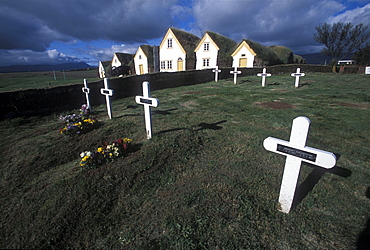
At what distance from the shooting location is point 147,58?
36.6 m

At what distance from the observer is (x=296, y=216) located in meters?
2.82

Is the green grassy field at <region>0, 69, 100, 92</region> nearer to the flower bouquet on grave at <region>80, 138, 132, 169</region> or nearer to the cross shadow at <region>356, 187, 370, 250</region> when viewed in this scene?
the flower bouquet on grave at <region>80, 138, 132, 169</region>

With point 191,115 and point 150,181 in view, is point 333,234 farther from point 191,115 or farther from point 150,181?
point 191,115

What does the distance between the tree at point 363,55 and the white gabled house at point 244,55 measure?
29599 mm

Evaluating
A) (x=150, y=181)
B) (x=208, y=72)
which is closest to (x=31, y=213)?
(x=150, y=181)

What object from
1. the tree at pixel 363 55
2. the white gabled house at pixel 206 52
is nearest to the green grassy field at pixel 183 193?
the white gabled house at pixel 206 52

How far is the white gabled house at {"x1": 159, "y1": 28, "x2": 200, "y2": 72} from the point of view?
33.1 meters

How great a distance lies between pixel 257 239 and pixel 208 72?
67.7 ft

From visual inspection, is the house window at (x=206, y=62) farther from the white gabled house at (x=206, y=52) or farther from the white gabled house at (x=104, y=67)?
the white gabled house at (x=104, y=67)

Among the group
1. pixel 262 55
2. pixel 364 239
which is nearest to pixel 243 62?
pixel 262 55

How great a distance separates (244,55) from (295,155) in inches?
1269

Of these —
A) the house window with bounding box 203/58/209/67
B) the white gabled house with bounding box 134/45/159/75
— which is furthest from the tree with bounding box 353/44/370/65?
the white gabled house with bounding box 134/45/159/75

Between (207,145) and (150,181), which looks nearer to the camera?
(150,181)

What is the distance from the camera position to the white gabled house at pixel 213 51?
32.0 metres
